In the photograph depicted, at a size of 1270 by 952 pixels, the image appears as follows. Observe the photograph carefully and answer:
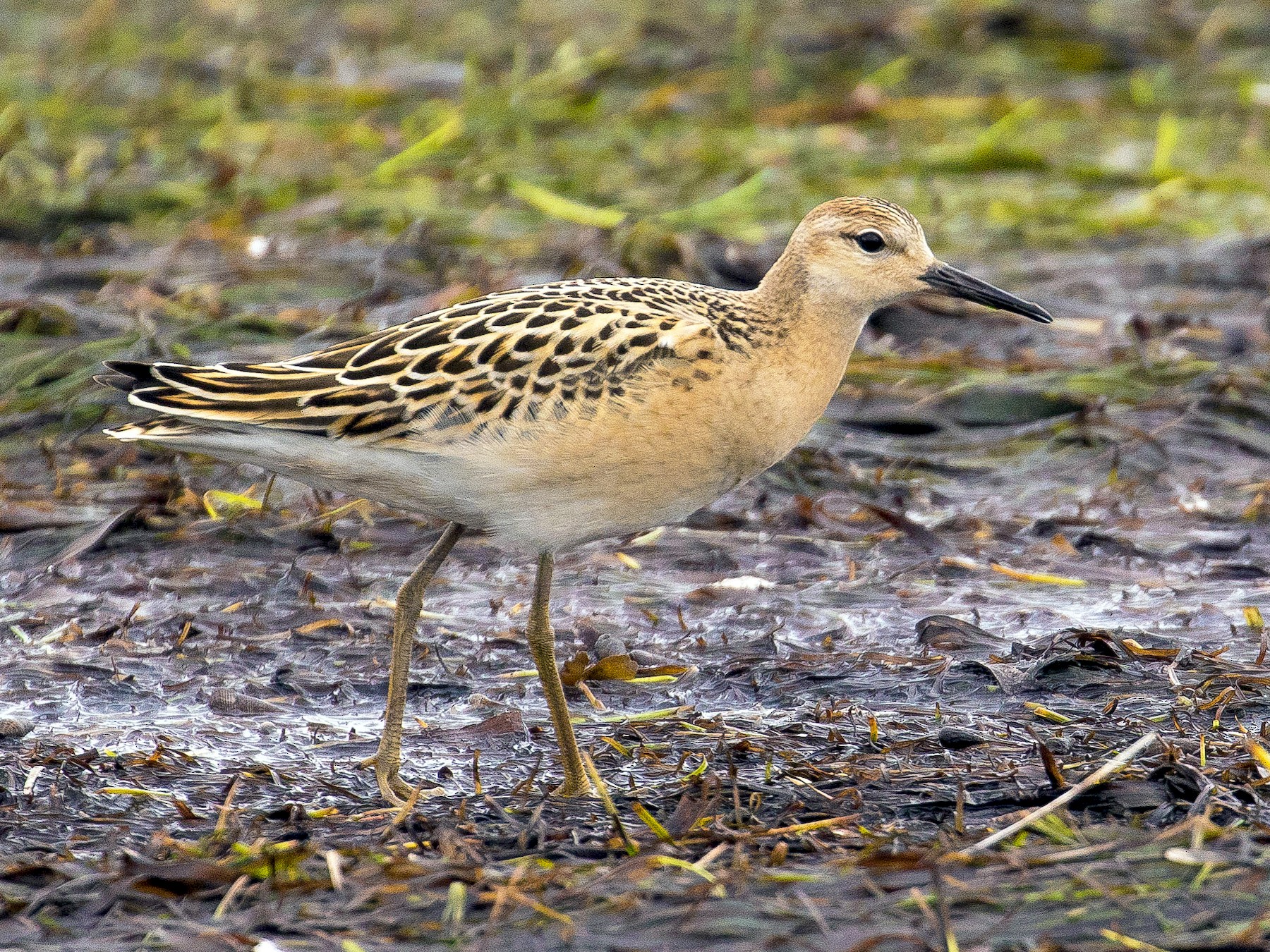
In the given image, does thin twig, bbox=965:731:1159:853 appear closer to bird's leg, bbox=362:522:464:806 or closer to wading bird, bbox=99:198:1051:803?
wading bird, bbox=99:198:1051:803

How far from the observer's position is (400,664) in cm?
630

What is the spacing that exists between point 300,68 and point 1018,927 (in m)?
12.0

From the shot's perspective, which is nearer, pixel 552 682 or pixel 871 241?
pixel 552 682

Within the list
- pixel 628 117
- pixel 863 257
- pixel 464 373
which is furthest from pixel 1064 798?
→ pixel 628 117

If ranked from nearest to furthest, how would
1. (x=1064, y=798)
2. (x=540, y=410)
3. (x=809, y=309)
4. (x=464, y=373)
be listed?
(x=1064, y=798) < (x=540, y=410) < (x=464, y=373) < (x=809, y=309)

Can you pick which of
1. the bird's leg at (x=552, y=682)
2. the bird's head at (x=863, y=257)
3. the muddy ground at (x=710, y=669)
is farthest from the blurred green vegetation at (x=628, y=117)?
the bird's leg at (x=552, y=682)

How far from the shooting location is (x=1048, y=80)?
1508cm

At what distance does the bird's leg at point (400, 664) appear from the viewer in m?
6.04

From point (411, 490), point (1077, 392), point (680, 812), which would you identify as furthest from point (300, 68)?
point (680, 812)

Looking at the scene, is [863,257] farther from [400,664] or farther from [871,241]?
[400,664]

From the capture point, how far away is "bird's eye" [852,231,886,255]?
20.9ft

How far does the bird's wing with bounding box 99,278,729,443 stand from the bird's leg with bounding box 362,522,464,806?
1.84 feet

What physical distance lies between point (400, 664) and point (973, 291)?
7.70 feet

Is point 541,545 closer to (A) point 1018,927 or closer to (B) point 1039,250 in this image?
(A) point 1018,927
